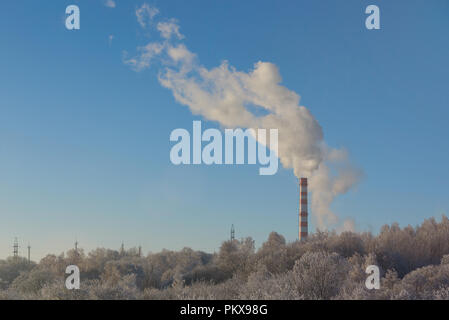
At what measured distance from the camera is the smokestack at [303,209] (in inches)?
1349

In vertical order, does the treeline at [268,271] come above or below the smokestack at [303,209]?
below

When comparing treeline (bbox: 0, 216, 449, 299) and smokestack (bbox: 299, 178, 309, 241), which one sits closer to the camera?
treeline (bbox: 0, 216, 449, 299)

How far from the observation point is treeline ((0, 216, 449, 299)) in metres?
12.0

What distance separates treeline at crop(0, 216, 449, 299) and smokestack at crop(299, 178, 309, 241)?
6.74 meters

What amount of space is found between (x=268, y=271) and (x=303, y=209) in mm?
19120

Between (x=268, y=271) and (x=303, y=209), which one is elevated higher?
(x=303, y=209)

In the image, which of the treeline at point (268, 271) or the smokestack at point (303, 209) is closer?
the treeline at point (268, 271)

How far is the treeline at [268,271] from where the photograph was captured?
1205 centimetres

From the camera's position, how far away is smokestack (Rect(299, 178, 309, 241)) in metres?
34.3

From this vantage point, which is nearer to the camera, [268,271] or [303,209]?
[268,271]

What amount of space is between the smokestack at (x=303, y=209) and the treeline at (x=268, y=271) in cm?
674

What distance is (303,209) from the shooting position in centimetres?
3488

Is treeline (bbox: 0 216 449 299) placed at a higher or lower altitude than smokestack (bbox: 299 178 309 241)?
lower
